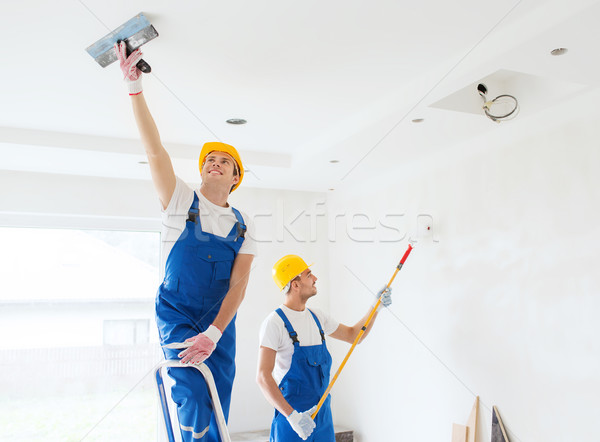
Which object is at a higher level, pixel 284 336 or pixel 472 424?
pixel 284 336

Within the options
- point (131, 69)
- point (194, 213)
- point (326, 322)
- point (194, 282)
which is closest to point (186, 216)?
point (194, 213)

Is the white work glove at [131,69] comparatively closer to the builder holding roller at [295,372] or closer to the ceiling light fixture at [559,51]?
the builder holding roller at [295,372]

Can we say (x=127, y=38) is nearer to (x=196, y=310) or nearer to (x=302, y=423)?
(x=196, y=310)

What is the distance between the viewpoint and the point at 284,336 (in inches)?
117

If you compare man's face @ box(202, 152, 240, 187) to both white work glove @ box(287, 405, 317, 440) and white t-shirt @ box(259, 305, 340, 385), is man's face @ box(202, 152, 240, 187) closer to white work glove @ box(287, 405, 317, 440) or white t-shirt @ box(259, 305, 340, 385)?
white t-shirt @ box(259, 305, 340, 385)

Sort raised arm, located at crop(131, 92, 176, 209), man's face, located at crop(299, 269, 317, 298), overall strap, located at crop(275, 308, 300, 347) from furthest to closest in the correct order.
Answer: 1. man's face, located at crop(299, 269, 317, 298)
2. overall strap, located at crop(275, 308, 300, 347)
3. raised arm, located at crop(131, 92, 176, 209)

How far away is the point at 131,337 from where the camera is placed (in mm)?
4559

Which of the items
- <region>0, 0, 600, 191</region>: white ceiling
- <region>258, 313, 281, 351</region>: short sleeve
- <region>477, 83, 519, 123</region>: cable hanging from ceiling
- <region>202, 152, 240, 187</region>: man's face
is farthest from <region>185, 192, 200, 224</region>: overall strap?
<region>477, 83, 519, 123</region>: cable hanging from ceiling

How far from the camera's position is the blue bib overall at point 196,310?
1.71m

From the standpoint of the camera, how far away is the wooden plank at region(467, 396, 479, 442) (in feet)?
10.7

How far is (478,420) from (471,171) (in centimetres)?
164

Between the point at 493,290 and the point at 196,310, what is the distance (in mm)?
2128

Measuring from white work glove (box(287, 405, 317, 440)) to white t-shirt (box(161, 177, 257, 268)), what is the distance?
113 centimetres

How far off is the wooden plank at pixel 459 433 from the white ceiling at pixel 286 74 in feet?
6.39
